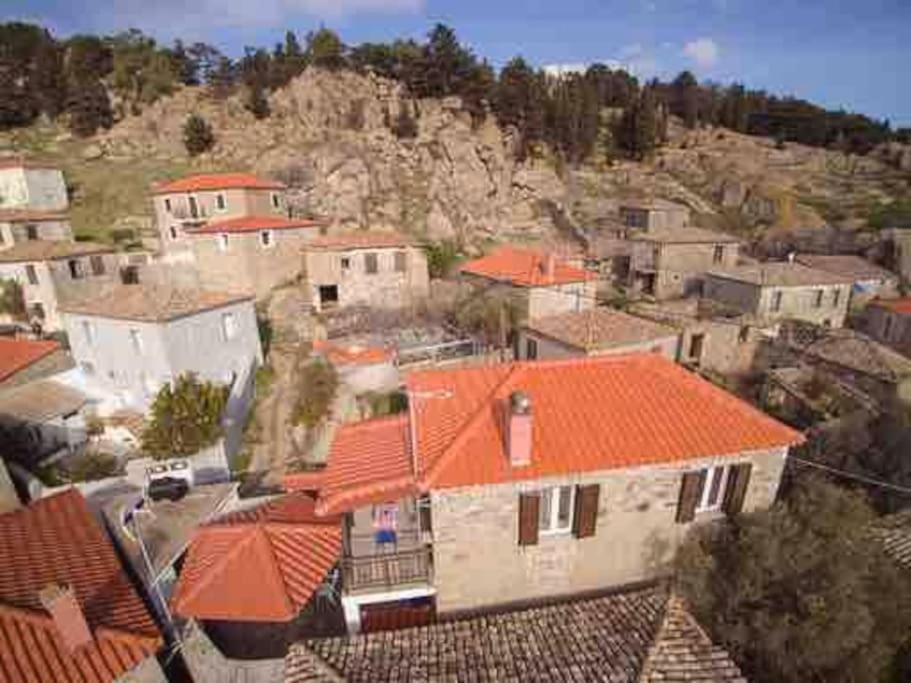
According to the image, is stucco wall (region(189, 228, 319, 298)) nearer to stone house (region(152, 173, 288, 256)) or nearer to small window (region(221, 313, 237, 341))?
stone house (region(152, 173, 288, 256))

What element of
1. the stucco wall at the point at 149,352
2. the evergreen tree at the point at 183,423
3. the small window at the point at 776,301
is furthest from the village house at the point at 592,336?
the stucco wall at the point at 149,352

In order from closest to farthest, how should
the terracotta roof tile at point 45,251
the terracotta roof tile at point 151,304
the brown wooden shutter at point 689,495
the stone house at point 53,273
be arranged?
the brown wooden shutter at point 689,495 < the terracotta roof tile at point 151,304 < the terracotta roof tile at point 45,251 < the stone house at point 53,273

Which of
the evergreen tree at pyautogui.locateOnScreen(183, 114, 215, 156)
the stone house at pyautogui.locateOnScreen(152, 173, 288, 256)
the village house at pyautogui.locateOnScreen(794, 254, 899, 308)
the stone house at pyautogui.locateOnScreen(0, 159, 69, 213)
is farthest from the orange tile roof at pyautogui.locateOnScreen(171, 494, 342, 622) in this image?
the evergreen tree at pyautogui.locateOnScreen(183, 114, 215, 156)

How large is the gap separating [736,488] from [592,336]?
36.1 ft

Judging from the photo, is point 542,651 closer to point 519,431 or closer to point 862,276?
point 519,431

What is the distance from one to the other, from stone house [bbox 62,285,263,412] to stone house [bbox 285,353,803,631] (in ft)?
51.4

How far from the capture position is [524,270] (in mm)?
32062

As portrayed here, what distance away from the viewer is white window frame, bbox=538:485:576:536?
11.2 m

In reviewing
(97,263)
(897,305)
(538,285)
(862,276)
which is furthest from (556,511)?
(862,276)

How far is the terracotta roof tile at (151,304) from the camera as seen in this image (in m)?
23.1

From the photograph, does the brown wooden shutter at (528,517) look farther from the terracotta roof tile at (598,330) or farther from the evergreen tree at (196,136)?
the evergreen tree at (196,136)

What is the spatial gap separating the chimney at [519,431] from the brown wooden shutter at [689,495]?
402 cm

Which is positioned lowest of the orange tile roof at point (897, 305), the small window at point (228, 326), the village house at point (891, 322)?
the village house at point (891, 322)

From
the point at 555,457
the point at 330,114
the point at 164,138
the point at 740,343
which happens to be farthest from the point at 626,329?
the point at 164,138
